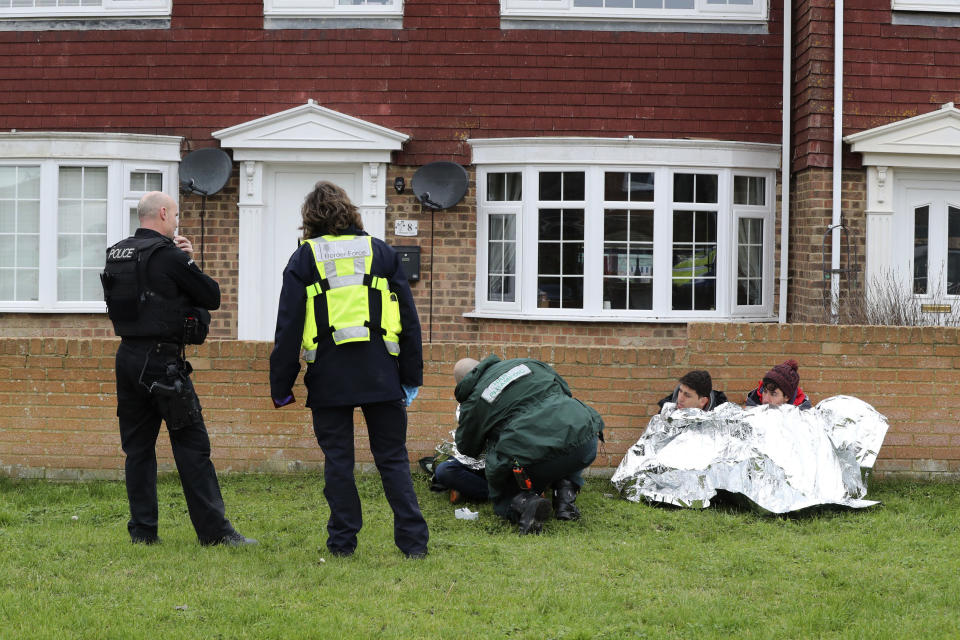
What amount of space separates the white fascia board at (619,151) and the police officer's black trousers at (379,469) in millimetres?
7047

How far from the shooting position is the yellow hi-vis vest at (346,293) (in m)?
5.23

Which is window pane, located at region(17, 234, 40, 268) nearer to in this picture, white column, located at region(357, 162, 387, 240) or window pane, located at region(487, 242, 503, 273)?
white column, located at region(357, 162, 387, 240)

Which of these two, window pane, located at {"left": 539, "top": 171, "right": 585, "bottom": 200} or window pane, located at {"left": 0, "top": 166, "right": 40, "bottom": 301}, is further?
window pane, located at {"left": 0, "top": 166, "right": 40, "bottom": 301}

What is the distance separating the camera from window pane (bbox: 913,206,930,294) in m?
11.8

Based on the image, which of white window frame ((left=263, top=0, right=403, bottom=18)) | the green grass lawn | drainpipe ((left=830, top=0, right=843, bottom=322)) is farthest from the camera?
white window frame ((left=263, top=0, right=403, bottom=18))

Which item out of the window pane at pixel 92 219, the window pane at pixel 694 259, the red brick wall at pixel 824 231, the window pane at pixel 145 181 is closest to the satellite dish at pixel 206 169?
the window pane at pixel 145 181

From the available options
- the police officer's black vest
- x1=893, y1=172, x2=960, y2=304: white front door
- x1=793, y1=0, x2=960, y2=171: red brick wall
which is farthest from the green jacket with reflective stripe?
x1=893, y1=172, x2=960, y2=304: white front door

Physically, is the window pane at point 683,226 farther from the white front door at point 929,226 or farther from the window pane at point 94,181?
the window pane at point 94,181

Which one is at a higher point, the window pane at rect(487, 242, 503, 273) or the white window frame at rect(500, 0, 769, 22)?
the white window frame at rect(500, 0, 769, 22)

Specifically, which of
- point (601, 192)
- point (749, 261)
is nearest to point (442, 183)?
point (601, 192)

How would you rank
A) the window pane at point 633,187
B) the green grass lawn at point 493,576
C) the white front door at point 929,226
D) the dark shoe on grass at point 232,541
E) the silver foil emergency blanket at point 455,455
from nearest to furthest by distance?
the green grass lawn at point 493,576 < the dark shoe on grass at point 232,541 < the silver foil emergency blanket at point 455,455 < the white front door at point 929,226 < the window pane at point 633,187

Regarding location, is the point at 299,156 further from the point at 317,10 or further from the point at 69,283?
the point at 69,283

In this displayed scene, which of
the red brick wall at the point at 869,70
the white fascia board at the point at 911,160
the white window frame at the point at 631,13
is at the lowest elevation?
the white fascia board at the point at 911,160

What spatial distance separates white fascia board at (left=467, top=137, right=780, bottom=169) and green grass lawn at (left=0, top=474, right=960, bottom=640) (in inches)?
235
